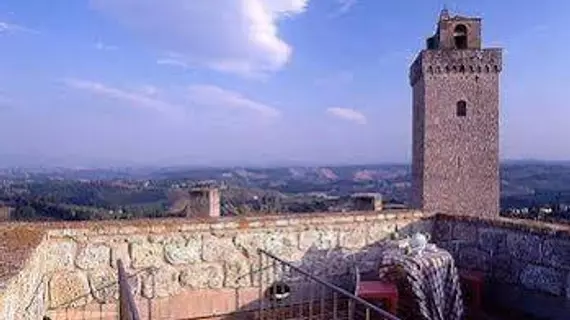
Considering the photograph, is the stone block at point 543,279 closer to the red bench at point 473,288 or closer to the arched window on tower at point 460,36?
the red bench at point 473,288

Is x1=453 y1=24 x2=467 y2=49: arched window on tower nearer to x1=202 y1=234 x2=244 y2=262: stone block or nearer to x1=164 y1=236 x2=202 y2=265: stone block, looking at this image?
x1=202 y1=234 x2=244 y2=262: stone block

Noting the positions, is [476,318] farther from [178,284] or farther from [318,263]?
[178,284]

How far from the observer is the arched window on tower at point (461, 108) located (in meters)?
36.4

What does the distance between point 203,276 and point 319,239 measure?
1362 mm

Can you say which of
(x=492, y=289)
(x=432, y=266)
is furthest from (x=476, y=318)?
(x=432, y=266)

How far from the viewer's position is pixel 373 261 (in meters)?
6.83

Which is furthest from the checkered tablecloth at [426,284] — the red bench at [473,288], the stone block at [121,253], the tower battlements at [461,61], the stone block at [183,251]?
the tower battlements at [461,61]

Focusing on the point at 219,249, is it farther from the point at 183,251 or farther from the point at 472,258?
the point at 472,258

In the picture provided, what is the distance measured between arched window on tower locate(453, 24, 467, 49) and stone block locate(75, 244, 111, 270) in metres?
33.6

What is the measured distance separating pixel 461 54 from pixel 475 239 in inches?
1218

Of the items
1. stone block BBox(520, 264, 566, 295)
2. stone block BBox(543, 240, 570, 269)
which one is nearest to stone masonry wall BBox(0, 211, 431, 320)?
stone block BBox(520, 264, 566, 295)

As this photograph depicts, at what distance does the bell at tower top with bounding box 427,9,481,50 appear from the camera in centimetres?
3578

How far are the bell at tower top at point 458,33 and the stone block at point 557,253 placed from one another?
31439 millimetres

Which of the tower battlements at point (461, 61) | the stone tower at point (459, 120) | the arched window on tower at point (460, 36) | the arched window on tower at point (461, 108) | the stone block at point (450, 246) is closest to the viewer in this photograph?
the stone block at point (450, 246)
